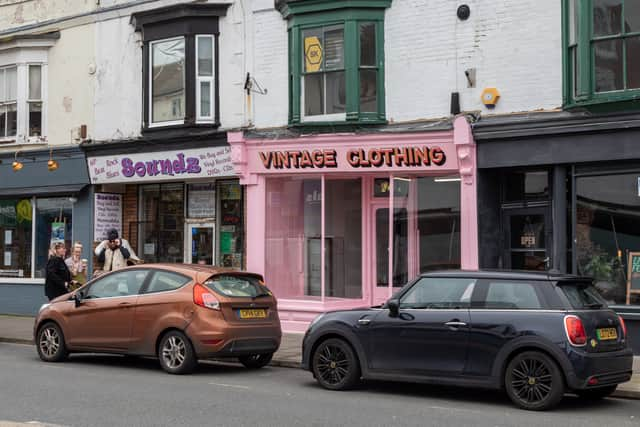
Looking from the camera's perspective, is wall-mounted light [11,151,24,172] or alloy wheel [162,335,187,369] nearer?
alloy wheel [162,335,187,369]

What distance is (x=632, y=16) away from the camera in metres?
14.2

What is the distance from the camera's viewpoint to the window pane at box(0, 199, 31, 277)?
73.5 ft

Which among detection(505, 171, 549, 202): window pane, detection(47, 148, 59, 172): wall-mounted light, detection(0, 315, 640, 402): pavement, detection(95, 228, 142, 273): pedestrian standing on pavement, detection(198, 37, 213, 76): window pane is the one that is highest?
detection(198, 37, 213, 76): window pane

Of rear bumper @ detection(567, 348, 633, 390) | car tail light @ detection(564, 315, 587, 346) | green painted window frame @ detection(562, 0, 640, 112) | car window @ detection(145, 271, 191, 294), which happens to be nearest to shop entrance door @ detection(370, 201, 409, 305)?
green painted window frame @ detection(562, 0, 640, 112)

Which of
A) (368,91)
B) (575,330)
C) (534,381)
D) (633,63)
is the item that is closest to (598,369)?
(575,330)

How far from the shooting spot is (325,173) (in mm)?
17734

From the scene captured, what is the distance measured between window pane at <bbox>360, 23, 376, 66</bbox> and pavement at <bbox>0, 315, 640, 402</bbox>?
5391 millimetres

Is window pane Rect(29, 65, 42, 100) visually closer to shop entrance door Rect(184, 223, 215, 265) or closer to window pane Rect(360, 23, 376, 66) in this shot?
shop entrance door Rect(184, 223, 215, 265)

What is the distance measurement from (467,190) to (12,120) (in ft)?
39.4

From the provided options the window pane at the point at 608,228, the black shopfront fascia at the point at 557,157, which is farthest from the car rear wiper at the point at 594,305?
the window pane at the point at 608,228

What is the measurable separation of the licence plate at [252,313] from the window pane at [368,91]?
5.66m

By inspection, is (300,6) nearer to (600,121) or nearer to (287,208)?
(287,208)

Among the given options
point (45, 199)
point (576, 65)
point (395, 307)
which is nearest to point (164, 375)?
point (395, 307)

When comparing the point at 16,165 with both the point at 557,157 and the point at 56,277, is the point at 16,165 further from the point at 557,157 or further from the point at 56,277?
the point at 557,157
